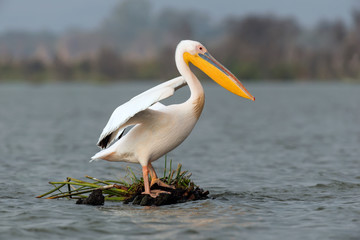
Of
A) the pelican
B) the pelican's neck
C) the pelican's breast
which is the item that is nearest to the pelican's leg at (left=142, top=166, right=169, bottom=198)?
the pelican

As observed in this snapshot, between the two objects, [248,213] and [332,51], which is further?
[332,51]

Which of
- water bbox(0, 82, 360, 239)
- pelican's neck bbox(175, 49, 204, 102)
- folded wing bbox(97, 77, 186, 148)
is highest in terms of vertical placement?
pelican's neck bbox(175, 49, 204, 102)

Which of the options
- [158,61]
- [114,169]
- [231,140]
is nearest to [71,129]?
[231,140]

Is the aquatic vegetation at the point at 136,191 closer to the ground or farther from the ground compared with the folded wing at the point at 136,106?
closer to the ground

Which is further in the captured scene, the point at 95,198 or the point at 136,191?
the point at 136,191

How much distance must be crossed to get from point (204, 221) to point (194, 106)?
51.5 inches

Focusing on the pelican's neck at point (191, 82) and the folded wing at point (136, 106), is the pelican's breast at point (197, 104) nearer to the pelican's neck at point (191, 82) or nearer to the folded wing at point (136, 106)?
the pelican's neck at point (191, 82)

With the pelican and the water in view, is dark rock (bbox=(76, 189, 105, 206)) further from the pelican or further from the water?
the pelican

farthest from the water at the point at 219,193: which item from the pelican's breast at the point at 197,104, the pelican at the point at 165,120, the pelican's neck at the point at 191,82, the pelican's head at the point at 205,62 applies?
the pelican's head at the point at 205,62

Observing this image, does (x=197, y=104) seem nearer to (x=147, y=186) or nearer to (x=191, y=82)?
(x=191, y=82)

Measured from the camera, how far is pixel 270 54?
108 m

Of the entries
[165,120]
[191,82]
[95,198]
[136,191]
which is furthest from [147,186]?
[191,82]

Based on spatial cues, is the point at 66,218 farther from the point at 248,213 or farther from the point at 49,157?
the point at 49,157

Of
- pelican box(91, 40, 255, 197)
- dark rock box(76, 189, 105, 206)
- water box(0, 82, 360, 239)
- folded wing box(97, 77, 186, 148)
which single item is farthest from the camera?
dark rock box(76, 189, 105, 206)
